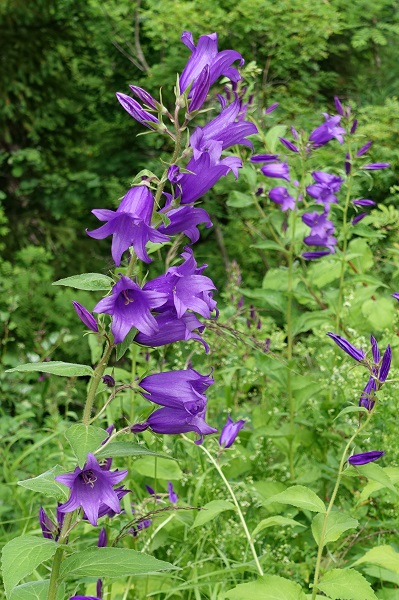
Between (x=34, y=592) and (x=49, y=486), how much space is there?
0.77 ft

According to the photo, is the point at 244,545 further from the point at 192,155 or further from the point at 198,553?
the point at 192,155

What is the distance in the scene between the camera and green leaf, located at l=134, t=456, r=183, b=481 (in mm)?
2451

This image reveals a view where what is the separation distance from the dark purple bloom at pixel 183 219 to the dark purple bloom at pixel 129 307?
12 cm

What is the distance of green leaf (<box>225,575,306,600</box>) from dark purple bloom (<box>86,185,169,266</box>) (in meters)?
0.75

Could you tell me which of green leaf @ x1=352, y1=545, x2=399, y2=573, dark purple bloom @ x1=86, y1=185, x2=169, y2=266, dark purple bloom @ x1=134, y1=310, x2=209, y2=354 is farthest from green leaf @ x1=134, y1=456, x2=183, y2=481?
dark purple bloom @ x1=86, y1=185, x2=169, y2=266

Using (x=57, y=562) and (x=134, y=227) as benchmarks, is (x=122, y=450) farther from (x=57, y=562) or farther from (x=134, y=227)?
(x=134, y=227)

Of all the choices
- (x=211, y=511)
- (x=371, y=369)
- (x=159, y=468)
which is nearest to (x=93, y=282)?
(x=371, y=369)

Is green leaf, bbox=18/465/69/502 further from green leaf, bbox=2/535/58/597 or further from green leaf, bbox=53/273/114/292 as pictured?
green leaf, bbox=53/273/114/292

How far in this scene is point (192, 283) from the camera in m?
1.28

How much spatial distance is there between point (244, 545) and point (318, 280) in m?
1.19

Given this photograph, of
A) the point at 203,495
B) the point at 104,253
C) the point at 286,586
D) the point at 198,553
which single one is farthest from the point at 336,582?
the point at 104,253

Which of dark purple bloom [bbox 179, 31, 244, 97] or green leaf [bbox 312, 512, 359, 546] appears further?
green leaf [bbox 312, 512, 359, 546]

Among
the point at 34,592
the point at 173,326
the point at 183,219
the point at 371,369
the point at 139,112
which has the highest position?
the point at 139,112

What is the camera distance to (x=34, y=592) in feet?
4.64
